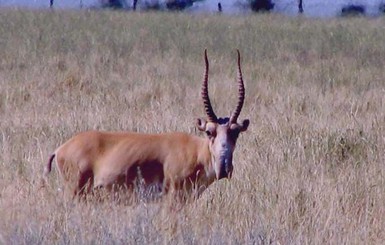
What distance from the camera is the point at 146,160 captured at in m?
8.24

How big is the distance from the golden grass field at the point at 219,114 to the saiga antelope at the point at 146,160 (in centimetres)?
21

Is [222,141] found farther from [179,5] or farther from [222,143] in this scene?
[179,5]

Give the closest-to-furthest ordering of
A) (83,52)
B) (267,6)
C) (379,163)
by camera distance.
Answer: (379,163) < (83,52) < (267,6)

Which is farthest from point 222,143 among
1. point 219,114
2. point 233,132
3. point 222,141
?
point 219,114

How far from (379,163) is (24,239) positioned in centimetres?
449

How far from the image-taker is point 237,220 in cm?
777

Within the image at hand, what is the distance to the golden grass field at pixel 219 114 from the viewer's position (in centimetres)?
741

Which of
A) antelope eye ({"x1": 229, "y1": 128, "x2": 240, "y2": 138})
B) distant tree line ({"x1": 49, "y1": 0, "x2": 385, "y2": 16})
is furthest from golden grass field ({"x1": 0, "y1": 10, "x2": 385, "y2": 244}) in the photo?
distant tree line ({"x1": 49, "y1": 0, "x2": 385, "y2": 16})

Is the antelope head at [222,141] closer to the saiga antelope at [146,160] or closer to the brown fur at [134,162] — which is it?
the saiga antelope at [146,160]

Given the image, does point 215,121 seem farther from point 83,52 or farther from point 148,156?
point 83,52

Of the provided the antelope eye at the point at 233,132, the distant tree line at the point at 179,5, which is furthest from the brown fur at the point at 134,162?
the distant tree line at the point at 179,5

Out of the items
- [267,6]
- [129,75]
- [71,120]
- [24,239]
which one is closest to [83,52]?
[129,75]

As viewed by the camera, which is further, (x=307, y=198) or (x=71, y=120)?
(x=71, y=120)

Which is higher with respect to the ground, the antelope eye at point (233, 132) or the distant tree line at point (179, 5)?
the antelope eye at point (233, 132)
